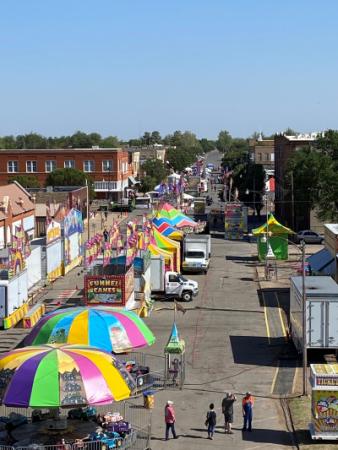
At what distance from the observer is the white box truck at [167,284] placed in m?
45.8

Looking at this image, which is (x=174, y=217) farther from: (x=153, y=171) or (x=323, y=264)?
(x=153, y=171)

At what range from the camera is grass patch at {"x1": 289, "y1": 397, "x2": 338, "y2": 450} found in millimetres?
22359

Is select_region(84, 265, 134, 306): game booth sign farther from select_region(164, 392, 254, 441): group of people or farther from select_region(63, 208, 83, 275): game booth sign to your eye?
select_region(63, 208, 83, 275): game booth sign

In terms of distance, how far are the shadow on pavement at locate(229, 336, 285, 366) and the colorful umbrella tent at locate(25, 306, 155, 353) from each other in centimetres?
761

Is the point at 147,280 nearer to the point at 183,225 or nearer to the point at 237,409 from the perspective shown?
the point at 237,409

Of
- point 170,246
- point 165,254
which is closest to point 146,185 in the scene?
point 170,246

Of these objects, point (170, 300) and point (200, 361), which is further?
point (170, 300)

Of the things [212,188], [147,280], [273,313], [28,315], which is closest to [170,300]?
[147,280]

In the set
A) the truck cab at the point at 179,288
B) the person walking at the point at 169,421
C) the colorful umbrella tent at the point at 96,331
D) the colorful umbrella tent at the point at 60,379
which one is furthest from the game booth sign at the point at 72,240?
the colorful umbrella tent at the point at 60,379

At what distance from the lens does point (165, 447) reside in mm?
22219

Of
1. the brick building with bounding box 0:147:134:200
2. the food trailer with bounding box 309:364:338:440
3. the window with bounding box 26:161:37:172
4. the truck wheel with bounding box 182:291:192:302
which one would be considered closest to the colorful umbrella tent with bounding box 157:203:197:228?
the truck wheel with bounding box 182:291:192:302

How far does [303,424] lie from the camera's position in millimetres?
24031

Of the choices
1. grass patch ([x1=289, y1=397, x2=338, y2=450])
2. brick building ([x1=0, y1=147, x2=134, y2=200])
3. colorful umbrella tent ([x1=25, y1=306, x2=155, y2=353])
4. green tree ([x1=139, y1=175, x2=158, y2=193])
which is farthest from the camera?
green tree ([x1=139, y1=175, x2=158, y2=193])

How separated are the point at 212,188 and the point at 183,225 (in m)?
104
